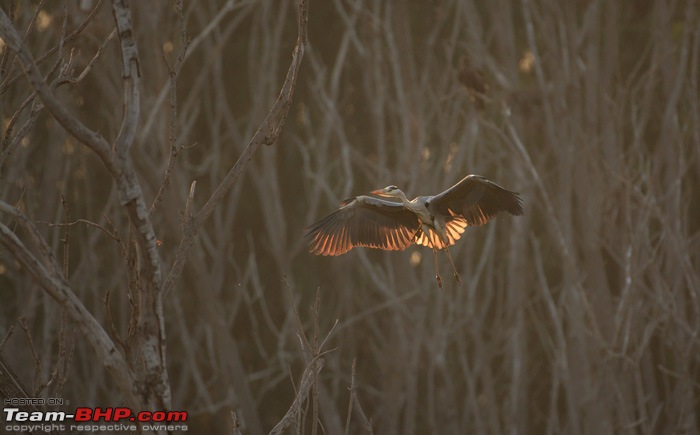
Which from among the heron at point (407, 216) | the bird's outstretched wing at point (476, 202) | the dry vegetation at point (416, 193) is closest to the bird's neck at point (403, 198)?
the heron at point (407, 216)

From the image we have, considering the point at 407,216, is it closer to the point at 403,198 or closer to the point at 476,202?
the point at 403,198

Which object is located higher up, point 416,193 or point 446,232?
point 416,193

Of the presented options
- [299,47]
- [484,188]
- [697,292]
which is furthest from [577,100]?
[299,47]

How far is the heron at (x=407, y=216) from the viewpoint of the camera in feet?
21.4

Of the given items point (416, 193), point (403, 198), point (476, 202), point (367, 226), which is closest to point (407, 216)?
point (403, 198)

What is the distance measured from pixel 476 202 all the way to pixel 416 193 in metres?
4.69

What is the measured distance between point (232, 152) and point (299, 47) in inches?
504

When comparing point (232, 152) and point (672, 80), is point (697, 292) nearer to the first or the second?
point (672, 80)

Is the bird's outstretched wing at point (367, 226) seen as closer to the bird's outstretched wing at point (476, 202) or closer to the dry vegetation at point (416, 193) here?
the bird's outstretched wing at point (476, 202)

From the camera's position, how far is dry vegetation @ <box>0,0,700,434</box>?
32.0 ft

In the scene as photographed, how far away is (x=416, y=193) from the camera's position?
1146cm

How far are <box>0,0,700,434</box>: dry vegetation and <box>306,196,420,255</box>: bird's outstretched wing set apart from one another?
66 centimetres

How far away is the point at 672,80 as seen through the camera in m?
11.8

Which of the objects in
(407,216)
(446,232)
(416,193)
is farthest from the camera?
(416,193)
